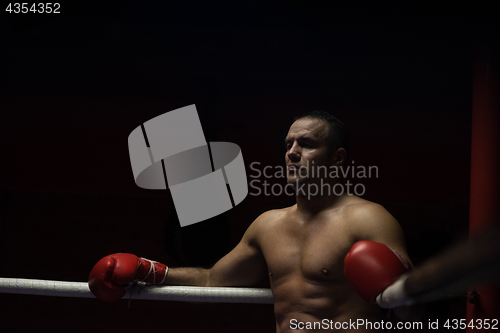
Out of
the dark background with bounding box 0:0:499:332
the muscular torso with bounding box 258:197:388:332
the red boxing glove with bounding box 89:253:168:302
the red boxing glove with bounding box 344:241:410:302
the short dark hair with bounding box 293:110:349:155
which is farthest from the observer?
the dark background with bounding box 0:0:499:332

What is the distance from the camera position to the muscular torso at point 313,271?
141 centimetres

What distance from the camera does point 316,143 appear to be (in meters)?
1.61

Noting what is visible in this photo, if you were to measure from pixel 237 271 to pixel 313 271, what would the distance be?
388 millimetres

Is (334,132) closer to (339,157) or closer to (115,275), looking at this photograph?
(339,157)

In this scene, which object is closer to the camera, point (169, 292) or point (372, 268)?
point (372, 268)

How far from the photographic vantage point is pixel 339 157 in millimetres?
1648

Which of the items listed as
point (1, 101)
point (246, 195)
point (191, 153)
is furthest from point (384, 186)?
point (1, 101)

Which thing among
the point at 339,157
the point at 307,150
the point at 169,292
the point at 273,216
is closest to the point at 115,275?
the point at 169,292

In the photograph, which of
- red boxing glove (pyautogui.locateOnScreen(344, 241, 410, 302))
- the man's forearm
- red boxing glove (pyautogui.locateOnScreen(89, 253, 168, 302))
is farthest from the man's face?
red boxing glove (pyautogui.locateOnScreen(89, 253, 168, 302))

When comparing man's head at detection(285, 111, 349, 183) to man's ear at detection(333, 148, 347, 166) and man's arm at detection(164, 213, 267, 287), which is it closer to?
man's ear at detection(333, 148, 347, 166)

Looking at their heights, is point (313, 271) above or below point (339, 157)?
below

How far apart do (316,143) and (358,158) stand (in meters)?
0.81

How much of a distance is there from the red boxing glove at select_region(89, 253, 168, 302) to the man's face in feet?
2.33

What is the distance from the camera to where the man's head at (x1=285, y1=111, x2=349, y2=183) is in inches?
62.7
